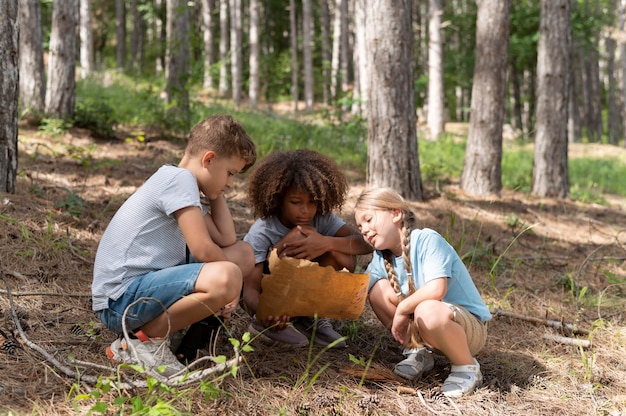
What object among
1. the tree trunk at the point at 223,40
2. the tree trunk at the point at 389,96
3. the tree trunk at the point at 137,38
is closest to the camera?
the tree trunk at the point at 389,96

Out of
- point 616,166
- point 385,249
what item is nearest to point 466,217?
point 385,249

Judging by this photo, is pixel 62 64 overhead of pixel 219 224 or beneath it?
overhead

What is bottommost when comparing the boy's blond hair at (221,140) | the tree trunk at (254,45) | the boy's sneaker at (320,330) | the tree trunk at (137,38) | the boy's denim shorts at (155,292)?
the boy's sneaker at (320,330)

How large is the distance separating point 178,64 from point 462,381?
6.82 metres

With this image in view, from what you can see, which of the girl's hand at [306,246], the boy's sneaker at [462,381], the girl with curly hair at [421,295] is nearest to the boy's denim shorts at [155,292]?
the girl's hand at [306,246]

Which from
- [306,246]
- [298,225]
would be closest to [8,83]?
→ [298,225]

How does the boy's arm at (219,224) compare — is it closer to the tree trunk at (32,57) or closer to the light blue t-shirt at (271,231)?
the light blue t-shirt at (271,231)

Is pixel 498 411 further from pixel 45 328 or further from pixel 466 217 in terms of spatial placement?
pixel 466 217

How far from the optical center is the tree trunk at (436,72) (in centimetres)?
1524

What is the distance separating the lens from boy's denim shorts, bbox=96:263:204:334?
2.44 meters

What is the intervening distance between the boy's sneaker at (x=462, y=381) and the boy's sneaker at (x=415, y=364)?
5.6 inches

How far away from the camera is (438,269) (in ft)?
8.82

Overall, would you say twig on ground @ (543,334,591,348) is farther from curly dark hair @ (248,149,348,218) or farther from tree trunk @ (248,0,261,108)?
tree trunk @ (248,0,261,108)

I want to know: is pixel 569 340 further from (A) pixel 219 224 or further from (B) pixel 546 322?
(A) pixel 219 224
